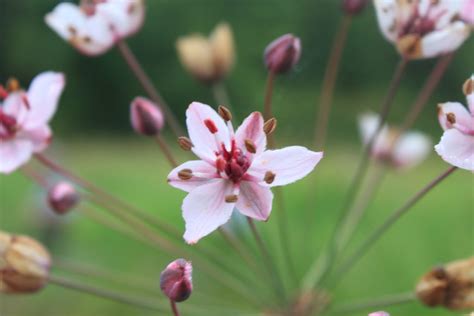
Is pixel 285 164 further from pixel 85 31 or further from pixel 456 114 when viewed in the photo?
pixel 85 31

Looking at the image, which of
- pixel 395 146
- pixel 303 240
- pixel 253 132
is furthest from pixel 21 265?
pixel 303 240

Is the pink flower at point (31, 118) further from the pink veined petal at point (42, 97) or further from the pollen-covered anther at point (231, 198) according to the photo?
the pollen-covered anther at point (231, 198)

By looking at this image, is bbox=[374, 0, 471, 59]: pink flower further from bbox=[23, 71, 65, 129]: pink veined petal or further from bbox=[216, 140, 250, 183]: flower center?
bbox=[23, 71, 65, 129]: pink veined petal

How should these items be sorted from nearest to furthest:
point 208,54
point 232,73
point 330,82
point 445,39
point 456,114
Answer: point 456,114 < point 445,39 < point 330,82 < point 208,54 < point 232,73

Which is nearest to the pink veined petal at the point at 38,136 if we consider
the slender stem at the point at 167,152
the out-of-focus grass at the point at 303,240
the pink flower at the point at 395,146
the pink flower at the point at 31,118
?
the pink flower at the point at 31,118

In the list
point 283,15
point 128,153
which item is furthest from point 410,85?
point 128,153

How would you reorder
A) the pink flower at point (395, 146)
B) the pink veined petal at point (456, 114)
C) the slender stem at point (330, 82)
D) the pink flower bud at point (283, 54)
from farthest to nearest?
the pink flower at point (395, 146) < the slender stem at point (330, 82) < the pink flower bud at point (283, 54) < the pink veined petal at point (456, 114)

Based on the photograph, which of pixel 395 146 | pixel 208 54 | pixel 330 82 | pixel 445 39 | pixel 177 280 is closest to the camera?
pixel 177 280
